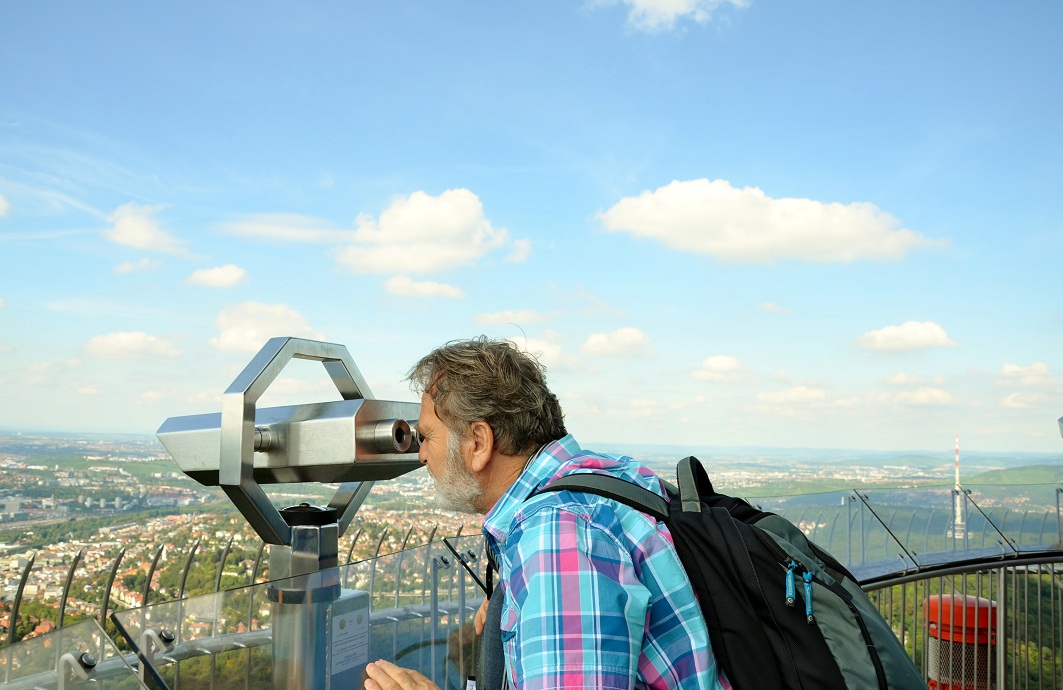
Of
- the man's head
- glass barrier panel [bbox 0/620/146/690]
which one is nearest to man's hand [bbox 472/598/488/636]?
the man's head

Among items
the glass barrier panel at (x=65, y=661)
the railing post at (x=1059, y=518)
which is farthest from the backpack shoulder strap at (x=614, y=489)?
the railing post at (x=1059, y=518)

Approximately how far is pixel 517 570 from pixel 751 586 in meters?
0.44

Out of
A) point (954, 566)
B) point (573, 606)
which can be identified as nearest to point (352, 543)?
point (573, 606)

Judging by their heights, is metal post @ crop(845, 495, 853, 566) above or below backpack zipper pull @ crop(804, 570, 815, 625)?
below

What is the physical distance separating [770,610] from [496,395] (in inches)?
29.2

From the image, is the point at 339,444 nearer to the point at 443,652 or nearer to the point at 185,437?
the point at 185,437

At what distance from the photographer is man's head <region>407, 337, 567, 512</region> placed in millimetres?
1950

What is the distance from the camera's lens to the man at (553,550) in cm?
142

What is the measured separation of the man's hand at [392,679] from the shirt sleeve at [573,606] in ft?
1.32

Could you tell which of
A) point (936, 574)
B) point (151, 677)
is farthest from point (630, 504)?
point (936, 574)

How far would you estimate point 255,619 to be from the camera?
1797 millimetres

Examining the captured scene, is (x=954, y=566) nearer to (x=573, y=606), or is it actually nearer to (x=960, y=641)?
(x=960, y=641)

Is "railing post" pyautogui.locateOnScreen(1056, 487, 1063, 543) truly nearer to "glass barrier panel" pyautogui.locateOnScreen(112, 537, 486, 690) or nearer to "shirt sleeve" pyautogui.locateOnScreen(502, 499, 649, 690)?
"glass barrier panel" pyautogui.locateOnScreen(112, 537, 486, 690)

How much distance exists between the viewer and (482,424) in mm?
1946
